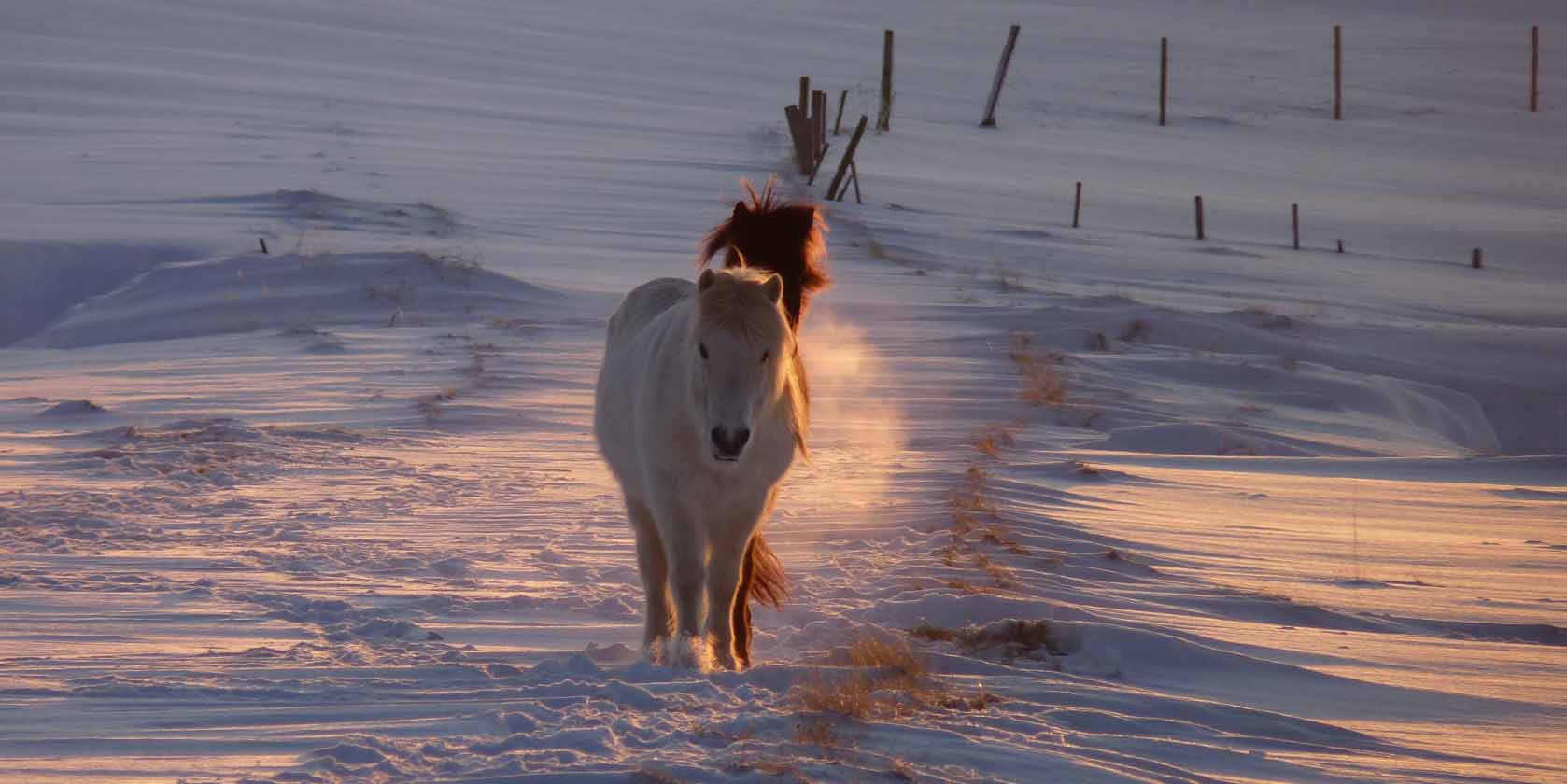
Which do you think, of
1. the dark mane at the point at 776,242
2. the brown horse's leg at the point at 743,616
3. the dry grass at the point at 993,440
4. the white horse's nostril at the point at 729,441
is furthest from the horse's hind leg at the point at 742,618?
the dry grass at the point at 993,440

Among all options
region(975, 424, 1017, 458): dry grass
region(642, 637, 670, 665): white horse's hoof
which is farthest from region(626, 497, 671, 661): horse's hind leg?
region(975, 424, 1017, 458): dry grass

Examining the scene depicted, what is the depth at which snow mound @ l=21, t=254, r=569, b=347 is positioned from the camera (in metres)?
12.7

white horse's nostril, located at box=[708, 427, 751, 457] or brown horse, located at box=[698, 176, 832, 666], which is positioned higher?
brown horse, located at box=[698, 176, 832, 666]

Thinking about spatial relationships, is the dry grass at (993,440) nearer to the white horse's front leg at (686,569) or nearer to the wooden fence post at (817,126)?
the white horse's front leg at (686,569)

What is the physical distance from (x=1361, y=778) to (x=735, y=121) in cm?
2834

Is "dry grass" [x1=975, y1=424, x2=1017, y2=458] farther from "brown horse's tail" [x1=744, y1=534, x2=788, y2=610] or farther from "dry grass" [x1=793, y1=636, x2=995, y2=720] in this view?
"dry grass" [x1=793, y1=636, x2=995, y2=720]

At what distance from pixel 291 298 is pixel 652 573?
28.8ft

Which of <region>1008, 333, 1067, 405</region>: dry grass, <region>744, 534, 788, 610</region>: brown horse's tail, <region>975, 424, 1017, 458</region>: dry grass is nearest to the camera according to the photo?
<region>744, 534, 788, 610</region>: brown horse's tail

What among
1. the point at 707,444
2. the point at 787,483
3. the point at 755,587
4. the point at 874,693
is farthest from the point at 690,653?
the point at 787,483

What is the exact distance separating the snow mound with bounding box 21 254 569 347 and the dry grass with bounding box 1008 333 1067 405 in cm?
409

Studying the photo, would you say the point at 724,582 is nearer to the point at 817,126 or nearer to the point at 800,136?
the point at 800,136

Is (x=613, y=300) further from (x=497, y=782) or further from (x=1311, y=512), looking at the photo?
(x=497, y=782)

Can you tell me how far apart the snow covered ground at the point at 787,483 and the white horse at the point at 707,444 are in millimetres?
291

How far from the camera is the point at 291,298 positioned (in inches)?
532
